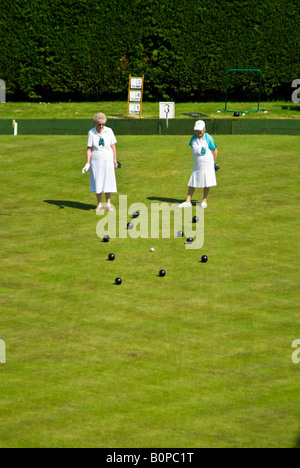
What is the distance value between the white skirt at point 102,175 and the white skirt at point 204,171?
1.57m

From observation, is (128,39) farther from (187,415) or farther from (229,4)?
(187,415)

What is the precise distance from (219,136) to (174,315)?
12939mm

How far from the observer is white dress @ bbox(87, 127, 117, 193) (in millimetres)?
15414

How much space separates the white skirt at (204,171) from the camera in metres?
15.7

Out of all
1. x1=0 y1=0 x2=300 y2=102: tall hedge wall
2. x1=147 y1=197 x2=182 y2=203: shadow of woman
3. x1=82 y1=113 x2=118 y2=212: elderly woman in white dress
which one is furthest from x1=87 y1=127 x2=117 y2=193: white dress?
x1=0 y1=0 x2=300 y2=102: tall hedge wall

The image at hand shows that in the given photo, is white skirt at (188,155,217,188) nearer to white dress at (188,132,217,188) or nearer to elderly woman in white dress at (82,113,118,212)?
white dress at (188,132,217,188)

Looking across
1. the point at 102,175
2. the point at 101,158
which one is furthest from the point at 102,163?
the point at 102,175

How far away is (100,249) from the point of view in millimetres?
13680
